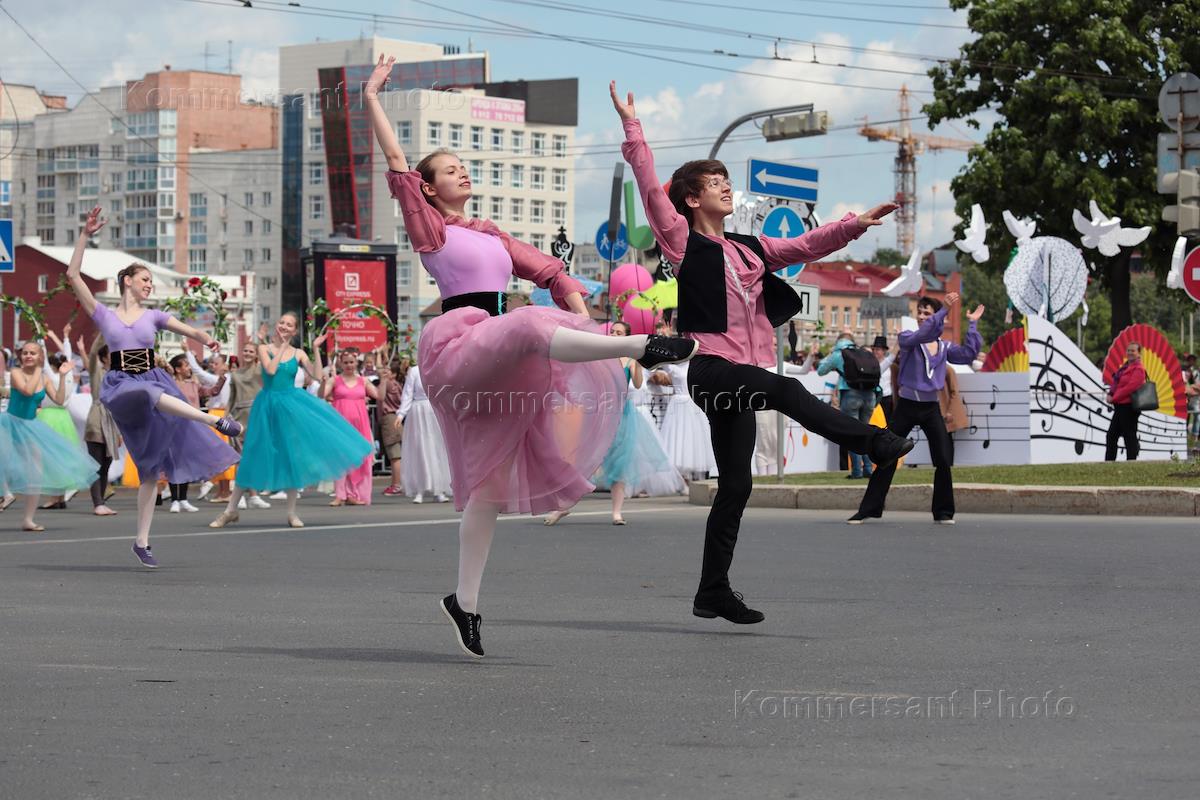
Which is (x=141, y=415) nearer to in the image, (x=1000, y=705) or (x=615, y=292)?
(x=1000, y=705)

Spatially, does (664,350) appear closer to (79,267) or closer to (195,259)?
(79,267)

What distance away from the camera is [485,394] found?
23.6 ft

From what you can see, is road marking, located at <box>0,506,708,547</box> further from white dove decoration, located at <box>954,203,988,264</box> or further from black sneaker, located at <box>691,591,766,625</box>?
white dove decoration, located at <box>954,203,988,264</box>

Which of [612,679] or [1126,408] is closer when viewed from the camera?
[612,679]

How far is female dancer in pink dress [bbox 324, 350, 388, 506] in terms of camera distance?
68.8 ft

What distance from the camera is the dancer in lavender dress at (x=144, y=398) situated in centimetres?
1217

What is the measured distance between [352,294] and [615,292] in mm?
13301

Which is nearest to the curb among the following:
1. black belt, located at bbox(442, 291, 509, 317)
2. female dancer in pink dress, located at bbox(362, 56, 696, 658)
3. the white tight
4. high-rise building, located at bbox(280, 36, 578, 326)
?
female dancer in pink dress, located at bbox(362, 56, 696, 658)

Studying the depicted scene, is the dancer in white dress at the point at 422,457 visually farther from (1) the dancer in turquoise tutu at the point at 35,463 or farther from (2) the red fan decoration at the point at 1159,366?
(2) the red fan decoration at the point at 1159,366

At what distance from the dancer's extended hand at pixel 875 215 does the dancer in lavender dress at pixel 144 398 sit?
533 cm

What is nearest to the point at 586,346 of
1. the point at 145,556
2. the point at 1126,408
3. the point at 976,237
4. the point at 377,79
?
the point at 377,79

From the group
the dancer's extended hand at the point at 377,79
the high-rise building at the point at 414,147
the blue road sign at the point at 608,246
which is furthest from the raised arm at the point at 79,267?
the high-rise building at the point at 414,147

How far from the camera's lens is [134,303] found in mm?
12438

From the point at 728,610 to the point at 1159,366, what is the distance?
796 inches
